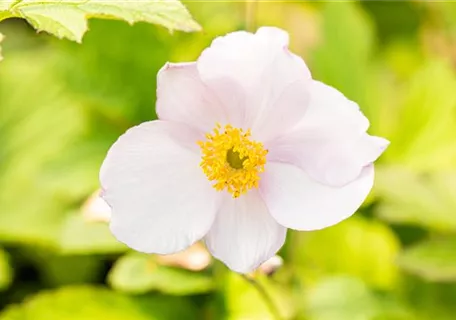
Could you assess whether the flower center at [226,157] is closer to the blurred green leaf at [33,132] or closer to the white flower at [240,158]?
the white flower at [240,158]

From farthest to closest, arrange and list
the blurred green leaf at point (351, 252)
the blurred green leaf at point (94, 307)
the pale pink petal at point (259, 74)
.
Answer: the blurred green leaf at point (351, 252) < the blurred green leaf at point (94, 307) < the pale pink petal at point (259, 74)

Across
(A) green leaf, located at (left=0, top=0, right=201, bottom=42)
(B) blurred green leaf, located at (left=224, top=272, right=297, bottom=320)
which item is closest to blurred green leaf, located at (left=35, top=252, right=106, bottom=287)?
(B) blurred green leaf, located at (left=224, top=272, right=297, bottom=320)

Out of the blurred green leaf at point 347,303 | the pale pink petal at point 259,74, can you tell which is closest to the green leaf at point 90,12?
the pale pink petal at point 259,74

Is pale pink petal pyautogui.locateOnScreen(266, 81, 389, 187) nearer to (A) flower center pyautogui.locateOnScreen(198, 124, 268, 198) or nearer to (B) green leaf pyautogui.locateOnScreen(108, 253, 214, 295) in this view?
(A) flower center pyautogui.locateOnScreen(198, 124, 268, 198)

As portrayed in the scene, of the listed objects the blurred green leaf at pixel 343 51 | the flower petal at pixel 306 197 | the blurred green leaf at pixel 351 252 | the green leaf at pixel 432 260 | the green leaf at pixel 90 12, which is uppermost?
the green leaf at pixel 90 12

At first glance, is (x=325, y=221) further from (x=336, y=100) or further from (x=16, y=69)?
(x=16, y=69)

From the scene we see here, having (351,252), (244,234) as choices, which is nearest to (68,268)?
(351,252)
